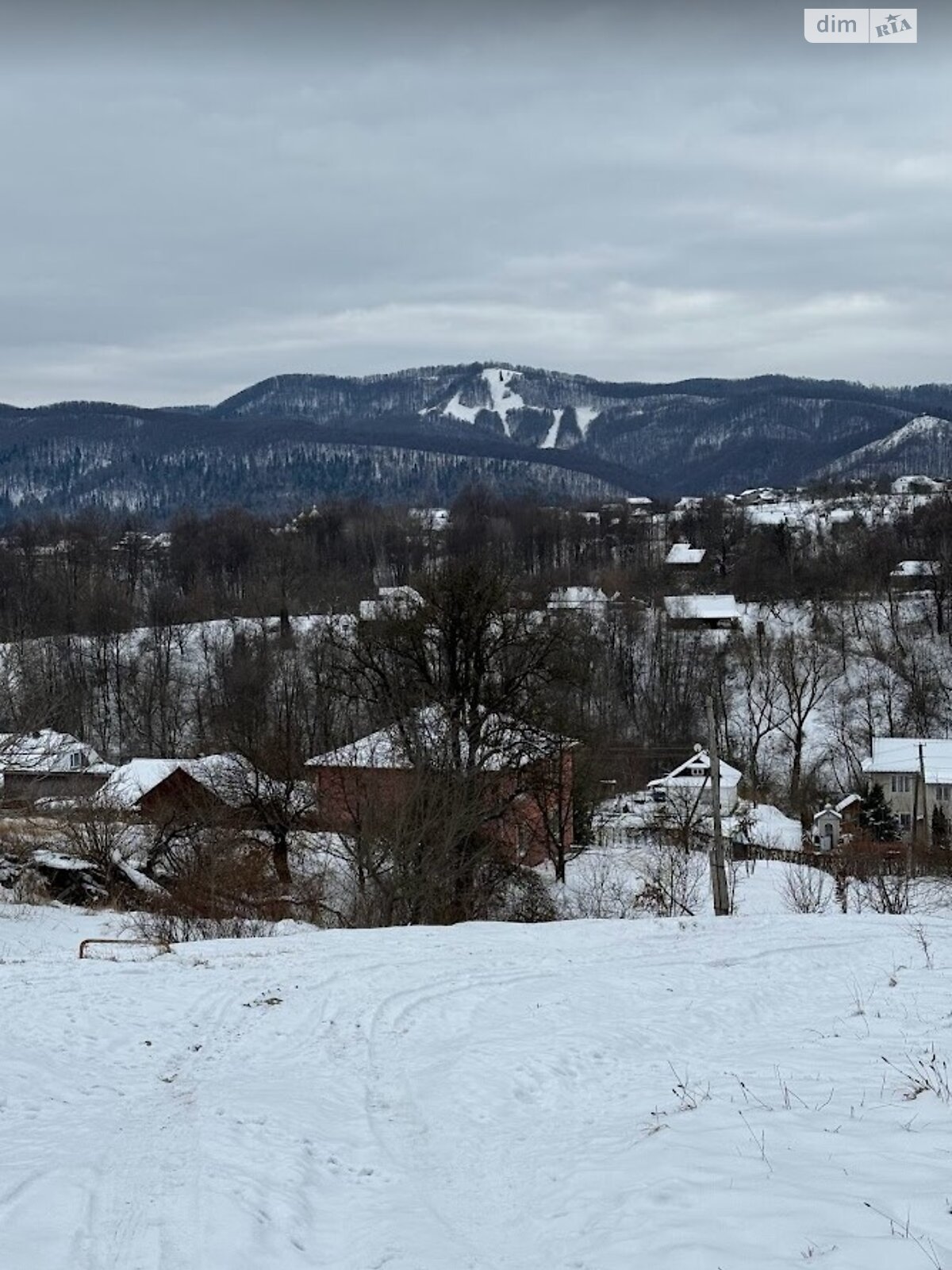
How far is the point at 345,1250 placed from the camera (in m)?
5.82

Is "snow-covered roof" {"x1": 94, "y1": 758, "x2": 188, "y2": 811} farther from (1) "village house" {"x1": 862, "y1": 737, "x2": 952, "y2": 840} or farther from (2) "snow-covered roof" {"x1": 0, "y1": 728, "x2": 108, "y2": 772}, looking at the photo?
(1) "village house" {"x1": 862, "y1": 737, "x2": 952, "y2": 840}

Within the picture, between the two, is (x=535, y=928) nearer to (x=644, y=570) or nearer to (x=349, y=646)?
(x=349, y=646)

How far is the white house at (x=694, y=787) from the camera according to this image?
48062mm

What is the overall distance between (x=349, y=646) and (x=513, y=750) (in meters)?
5.49

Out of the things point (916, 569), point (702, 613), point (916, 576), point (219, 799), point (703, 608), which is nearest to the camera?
point (219, 799)

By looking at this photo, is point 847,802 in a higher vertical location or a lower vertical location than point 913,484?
lower

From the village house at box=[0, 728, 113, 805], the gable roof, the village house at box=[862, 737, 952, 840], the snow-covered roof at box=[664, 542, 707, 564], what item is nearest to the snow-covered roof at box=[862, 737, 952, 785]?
the village house at box=[862, 737, 952, 840]

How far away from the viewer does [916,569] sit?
298 ft

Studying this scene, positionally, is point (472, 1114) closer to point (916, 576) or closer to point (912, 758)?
point (912, 758)

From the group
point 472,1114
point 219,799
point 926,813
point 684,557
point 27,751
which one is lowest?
point 926,813

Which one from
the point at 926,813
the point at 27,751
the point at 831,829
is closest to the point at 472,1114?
the point at 27,751

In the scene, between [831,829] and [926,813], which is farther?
[926,813]

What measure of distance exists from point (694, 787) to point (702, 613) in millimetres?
31558

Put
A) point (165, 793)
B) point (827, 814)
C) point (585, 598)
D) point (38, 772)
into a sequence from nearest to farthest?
point (38, 772)
point (165, 793)
point (827, 814)
point (585, 598)
